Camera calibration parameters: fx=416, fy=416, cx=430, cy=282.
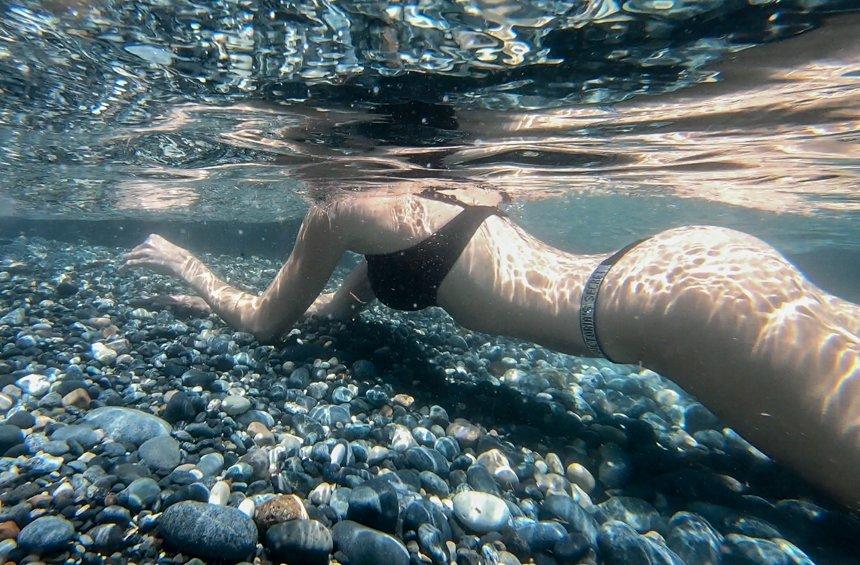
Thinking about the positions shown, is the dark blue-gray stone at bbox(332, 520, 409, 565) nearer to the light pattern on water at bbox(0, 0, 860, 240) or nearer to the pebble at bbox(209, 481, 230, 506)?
the pebble at bbox(209, 481, 230, 506)

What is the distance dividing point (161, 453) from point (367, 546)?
1.48 meters

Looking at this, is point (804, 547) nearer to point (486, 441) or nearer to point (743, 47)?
point (486, 441)

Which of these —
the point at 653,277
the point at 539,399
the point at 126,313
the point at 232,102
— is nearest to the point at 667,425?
the point at 539,399

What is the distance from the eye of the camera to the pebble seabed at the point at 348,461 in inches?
81.5

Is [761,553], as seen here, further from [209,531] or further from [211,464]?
[211,464]

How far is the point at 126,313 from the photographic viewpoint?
5340 mm

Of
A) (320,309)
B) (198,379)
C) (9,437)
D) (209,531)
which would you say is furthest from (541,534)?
(320,309)

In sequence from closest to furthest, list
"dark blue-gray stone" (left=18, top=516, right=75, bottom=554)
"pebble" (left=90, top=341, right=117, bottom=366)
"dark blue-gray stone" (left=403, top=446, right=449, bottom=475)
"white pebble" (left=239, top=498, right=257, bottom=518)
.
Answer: "dark blue-gray stone" (left=18, top=516, right=75, bottom=554)
"white pebble" (left=239, top=498, right=257, bottom=518)
"dark blue-gray stone" (left=403, top=446, right=449, bottom=475)
"pebble" (left=90, top=341, right=117, bottom=366)

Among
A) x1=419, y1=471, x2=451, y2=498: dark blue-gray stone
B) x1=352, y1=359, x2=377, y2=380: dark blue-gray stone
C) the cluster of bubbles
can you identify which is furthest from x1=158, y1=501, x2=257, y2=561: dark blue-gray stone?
the cluster of bubbles

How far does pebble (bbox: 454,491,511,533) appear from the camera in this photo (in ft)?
8.20

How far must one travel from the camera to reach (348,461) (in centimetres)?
287

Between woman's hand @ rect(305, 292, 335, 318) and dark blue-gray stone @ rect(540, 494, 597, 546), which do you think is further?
woman's hand @ rect(305, 292, 335, 318)

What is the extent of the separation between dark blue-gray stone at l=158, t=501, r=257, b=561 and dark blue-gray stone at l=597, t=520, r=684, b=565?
1.98m

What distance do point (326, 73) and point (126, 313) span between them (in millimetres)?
4034
